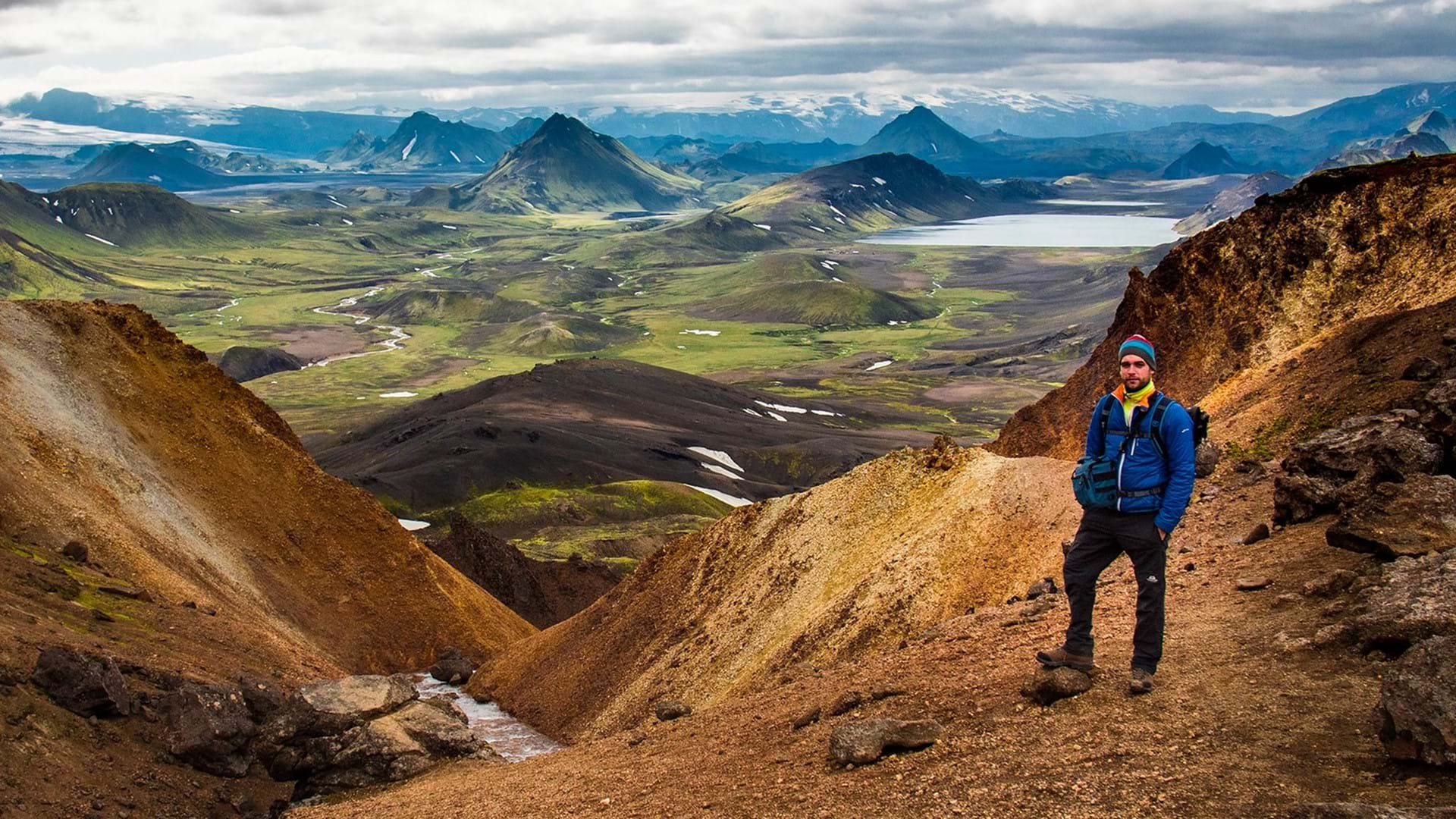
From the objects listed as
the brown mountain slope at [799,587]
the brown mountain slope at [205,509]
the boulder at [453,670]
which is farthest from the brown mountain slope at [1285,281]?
the brown mountain slope at [205,509]

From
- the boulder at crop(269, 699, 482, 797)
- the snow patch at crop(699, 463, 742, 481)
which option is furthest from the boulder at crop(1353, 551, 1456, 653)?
the snow patch at crop(699, 463, 742, 481)

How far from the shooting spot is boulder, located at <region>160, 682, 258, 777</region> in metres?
22.8

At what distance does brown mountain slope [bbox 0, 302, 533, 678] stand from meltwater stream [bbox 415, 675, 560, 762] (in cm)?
267

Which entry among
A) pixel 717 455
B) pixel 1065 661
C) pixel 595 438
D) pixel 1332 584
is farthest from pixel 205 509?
pixel 717 455

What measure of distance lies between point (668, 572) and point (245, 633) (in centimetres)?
1373

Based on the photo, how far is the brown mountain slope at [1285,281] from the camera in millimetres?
42312

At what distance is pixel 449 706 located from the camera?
29.5 metres

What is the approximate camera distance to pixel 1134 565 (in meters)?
15.6

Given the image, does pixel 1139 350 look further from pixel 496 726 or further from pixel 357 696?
pixel 496 726

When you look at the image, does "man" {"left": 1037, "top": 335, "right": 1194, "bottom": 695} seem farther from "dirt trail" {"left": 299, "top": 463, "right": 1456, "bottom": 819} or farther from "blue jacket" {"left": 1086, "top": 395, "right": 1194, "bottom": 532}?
"dirt trail" {"left": 299, "top": 463, "right": 1456, "bottom": 819}

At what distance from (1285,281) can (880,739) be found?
3875cm

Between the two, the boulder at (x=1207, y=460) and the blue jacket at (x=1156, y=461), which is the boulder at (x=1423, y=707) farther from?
the boulder at (x=1207, y=460)

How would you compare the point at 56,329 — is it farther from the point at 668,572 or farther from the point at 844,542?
the point at 844,542

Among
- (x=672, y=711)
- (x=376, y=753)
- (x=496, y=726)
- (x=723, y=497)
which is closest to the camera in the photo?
(x=376, y=753)
